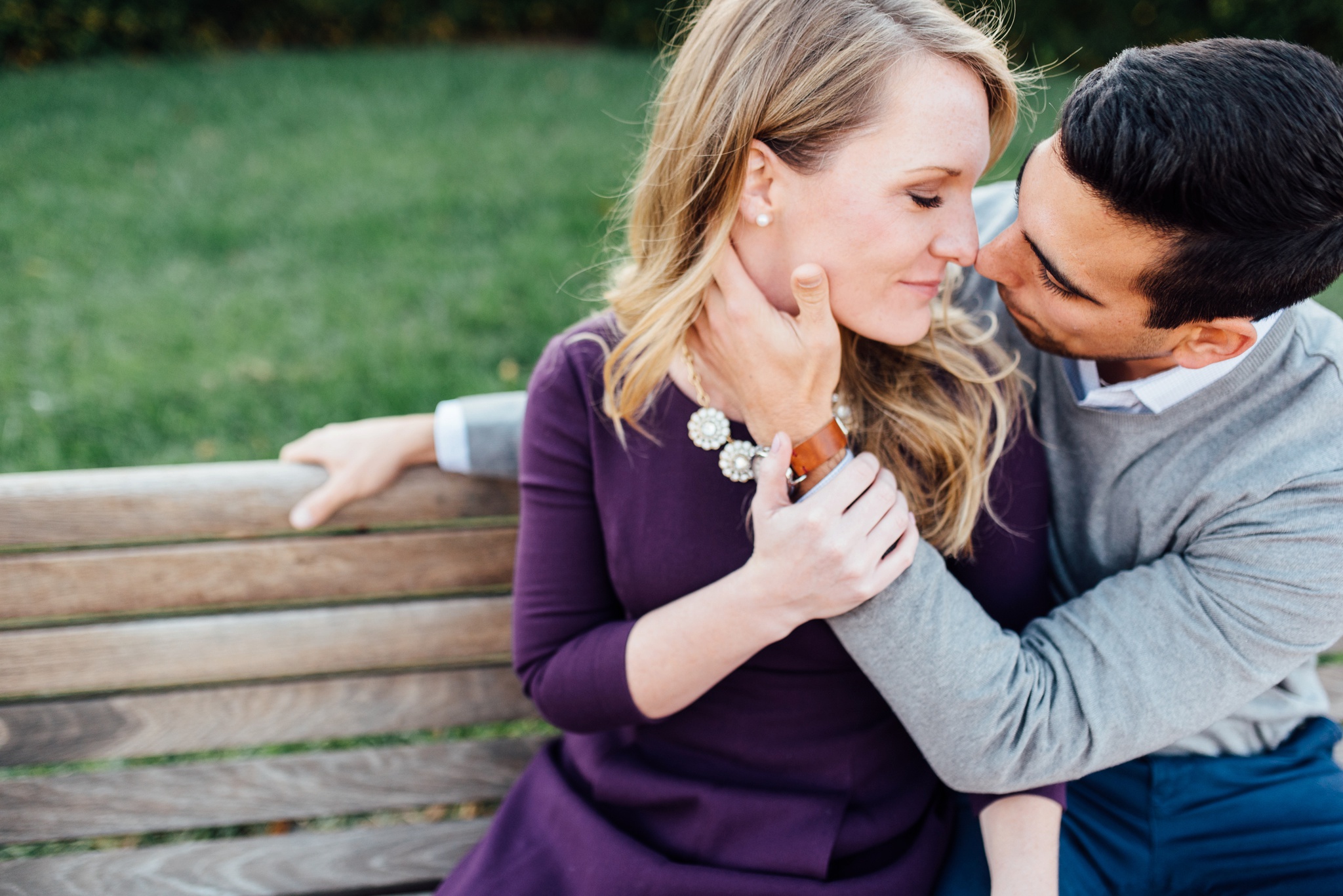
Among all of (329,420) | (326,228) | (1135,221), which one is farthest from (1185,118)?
(326,228)

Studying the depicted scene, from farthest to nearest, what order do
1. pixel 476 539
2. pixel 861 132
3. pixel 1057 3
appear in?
pixel 1057 3 → pixel 476 539 → pixel 861 132

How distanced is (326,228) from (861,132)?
4.07m

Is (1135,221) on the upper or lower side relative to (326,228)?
upper

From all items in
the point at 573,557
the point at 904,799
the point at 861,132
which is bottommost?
the point at 904,799

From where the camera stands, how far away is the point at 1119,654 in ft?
5.28

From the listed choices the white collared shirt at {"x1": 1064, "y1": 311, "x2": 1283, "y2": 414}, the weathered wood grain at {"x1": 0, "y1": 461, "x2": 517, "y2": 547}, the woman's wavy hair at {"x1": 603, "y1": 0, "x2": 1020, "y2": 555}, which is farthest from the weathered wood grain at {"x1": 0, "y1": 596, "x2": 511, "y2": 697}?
the white collared shirt at {"x1": 1064, "y1": 311, "x2": 1283, "y2": 414}

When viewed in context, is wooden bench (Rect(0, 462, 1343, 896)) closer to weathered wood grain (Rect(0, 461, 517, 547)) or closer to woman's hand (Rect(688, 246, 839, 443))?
weathered wood grain (Rect(0, 461, 517, 547))

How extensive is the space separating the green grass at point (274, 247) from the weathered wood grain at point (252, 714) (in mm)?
1080

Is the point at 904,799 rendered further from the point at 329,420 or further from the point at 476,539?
the point at 329,420

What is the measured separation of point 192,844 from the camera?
2146mm

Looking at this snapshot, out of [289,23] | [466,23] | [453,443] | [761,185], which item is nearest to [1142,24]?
[466,23]

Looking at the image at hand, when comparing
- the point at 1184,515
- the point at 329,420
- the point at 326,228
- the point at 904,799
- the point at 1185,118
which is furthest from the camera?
the point at 326,228

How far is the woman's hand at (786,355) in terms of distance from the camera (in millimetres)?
1611

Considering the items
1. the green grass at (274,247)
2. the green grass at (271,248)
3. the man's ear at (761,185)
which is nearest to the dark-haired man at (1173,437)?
the man's ear at (761,185)
